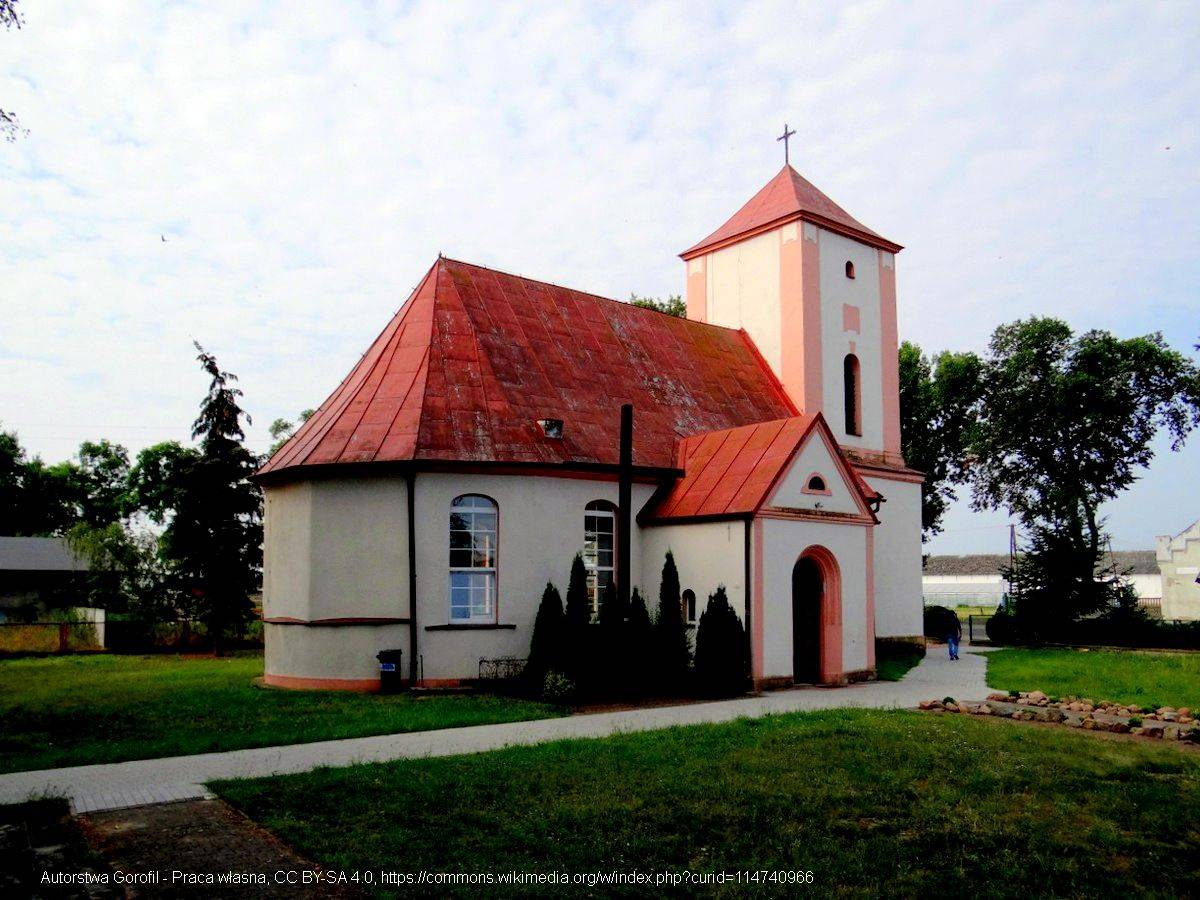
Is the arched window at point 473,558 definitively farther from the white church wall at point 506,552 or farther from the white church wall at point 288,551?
the white church wall at point 288,551

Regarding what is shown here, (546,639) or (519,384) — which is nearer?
(546,639)

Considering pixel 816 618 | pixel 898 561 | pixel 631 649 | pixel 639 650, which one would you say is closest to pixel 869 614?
pixel 816 618

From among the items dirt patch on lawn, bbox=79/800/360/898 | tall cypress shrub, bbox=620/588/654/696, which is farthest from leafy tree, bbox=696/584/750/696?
dirt patch on lawn, bbox=79/800/360/898

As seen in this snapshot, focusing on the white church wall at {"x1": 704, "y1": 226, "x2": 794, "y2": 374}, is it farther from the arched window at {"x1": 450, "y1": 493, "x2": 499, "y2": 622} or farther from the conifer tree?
the arched window at {"x1": 450, "y1": 493, "x2": 499, "y2": 622}

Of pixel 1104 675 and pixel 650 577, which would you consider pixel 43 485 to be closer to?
pixel 650 577

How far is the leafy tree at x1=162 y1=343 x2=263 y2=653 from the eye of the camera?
92.0 ft


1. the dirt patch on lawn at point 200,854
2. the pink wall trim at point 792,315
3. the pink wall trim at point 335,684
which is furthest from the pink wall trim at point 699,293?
the dirt patch on lawn at point 200,854

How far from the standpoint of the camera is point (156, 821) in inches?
318

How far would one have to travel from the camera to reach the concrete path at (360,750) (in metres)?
9.30

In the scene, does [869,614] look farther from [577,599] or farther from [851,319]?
[851,319]

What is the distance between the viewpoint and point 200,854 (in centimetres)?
712

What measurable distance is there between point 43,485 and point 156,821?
58687 millimetres

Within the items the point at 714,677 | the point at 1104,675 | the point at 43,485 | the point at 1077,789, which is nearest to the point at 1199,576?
the point at 1104,675

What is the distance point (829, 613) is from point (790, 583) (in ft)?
5.24
